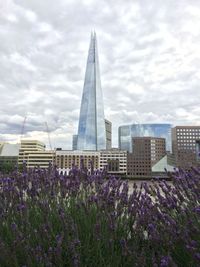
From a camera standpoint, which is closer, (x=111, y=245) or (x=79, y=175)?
(x=111, y=245)

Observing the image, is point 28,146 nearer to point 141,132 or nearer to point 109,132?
point 109,132

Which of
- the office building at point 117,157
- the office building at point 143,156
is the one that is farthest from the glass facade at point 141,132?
the office building at point 117,157

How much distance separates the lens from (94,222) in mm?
2322

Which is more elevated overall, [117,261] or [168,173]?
[168,173]

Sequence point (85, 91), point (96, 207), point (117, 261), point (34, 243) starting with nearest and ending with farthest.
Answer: point (117, 261)
point (34, 243)
point (96, 207)
point (85, 91)

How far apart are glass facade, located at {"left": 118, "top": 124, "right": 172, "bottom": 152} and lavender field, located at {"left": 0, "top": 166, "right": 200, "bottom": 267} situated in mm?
143548

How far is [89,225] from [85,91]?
105 m

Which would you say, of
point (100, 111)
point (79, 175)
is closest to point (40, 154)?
point (100, 111)

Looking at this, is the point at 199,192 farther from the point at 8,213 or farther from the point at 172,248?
the point at 8,213

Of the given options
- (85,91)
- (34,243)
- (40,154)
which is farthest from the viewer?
(40,154)

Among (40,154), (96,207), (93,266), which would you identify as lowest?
(93,266)

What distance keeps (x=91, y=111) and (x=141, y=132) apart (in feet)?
179

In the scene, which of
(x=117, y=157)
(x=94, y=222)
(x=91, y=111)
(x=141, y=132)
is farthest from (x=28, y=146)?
(x=94, y=222)

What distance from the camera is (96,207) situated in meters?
2.48
